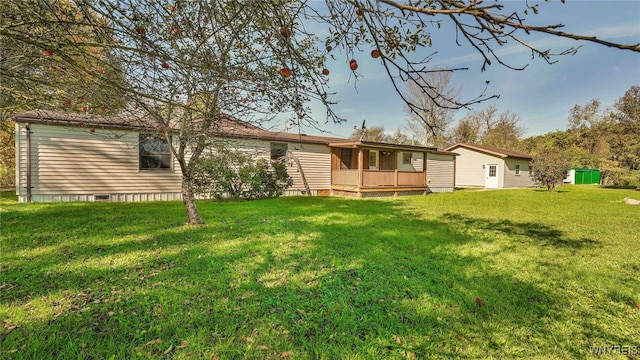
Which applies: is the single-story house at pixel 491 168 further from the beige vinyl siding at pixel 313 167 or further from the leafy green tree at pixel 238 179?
the leafy green tree at pixel 238 179

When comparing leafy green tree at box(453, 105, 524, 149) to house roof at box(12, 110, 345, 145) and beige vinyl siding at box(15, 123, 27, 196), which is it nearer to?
house roof at box(12, 110, 345, 145)

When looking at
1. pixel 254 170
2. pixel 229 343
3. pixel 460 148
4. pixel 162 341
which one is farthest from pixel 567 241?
pixel 460 148

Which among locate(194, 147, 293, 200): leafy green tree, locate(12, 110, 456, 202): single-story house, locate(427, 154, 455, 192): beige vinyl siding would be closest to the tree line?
locate(427, 154, 455, 192): beige vinyl siding

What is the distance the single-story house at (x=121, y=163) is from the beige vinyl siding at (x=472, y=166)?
12130mm

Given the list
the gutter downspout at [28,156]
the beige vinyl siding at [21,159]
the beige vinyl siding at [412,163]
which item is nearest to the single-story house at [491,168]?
the beige vinyl siding at [412,163]

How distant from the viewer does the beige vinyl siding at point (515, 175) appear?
73.7 ft

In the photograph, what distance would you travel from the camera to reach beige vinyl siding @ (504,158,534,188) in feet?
73.7

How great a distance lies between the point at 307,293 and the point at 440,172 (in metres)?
18.4

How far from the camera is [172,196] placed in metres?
11.1

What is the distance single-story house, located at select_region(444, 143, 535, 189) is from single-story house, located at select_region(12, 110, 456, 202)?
39.5ft

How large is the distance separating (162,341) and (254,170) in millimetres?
9790

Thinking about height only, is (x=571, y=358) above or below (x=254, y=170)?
below

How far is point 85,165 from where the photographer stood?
966 cm

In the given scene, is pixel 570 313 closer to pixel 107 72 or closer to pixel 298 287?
pixel 298 287
